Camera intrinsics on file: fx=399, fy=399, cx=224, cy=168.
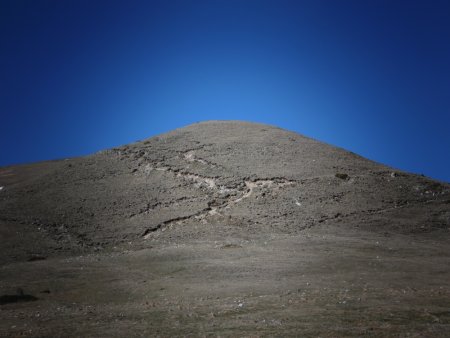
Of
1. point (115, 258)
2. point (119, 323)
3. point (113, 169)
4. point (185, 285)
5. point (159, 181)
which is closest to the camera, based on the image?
point (119, 323)

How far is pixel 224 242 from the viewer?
29.4 m

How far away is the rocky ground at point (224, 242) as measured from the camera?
13.5m

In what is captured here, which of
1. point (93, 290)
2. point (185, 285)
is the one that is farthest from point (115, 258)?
point (185, 285)

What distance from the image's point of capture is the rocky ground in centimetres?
1348

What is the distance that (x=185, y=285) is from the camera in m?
19.3

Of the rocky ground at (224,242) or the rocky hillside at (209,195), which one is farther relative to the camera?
the rocky hillside at (209,195)

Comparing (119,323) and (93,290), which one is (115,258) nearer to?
(93,290)

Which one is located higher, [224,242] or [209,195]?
[209,195]

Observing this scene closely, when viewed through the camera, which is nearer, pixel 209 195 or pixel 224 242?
pixel 224 242

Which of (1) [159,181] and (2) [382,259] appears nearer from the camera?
(2) [382,259]

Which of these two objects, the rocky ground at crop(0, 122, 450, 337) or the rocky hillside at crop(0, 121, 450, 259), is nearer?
the rocky ground at crop(0, 122, 450, 337)

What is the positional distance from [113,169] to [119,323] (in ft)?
108

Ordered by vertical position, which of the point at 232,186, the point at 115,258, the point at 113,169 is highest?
the point at 113,169

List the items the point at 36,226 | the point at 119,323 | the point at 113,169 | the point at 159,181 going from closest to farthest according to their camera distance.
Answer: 1. the point at 119,323
2. the point at 36,226
3. the point at 159,181
4. the point at 113,169
